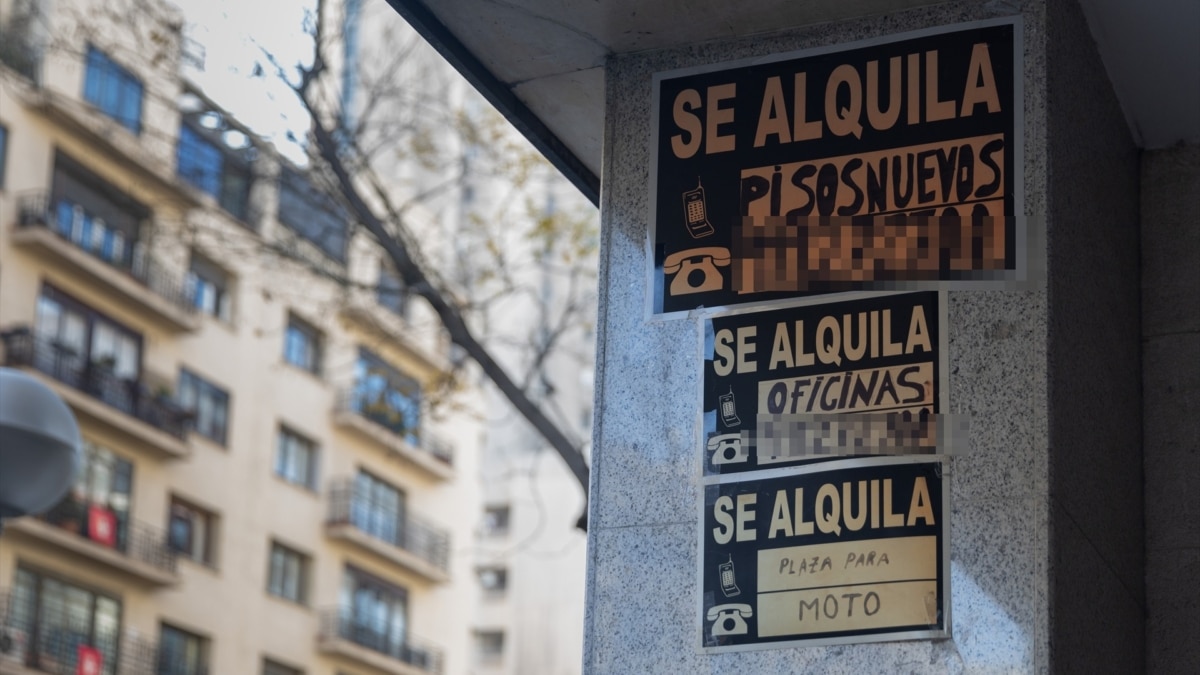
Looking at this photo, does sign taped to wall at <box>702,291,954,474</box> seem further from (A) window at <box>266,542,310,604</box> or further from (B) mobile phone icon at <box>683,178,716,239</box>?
(A) window at <box>266,542,310,604</box>

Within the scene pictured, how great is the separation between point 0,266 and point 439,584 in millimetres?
15068

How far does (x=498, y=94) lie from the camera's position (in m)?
4.59

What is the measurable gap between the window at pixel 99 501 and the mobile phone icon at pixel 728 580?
26.0 metres

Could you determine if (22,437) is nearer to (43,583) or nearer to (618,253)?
(618,253)

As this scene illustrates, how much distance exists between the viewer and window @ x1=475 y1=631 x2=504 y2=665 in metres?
59.8

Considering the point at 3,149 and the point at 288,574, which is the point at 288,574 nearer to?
the point at 288,574

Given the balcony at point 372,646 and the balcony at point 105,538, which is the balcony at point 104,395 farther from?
the balcony at point 372,646

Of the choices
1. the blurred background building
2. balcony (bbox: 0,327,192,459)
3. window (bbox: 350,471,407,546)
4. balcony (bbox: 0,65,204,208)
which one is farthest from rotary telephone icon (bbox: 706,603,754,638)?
window (bbox: 350,471,407,546)

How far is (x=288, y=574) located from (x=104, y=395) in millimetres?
6871

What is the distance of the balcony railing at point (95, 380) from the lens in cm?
2839

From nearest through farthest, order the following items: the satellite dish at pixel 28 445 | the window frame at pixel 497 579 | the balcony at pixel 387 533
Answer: the satellite dish at pixel 28 445
the balcony at pixel 387 533
the window frame at pixel 497 579

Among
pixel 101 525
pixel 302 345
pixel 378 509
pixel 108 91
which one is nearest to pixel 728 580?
pixel 101 525

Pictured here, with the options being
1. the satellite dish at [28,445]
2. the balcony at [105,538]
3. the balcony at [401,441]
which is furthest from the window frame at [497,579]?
the satellite dish at [28,445]

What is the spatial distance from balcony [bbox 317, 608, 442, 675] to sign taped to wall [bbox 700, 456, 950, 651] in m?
32.8
